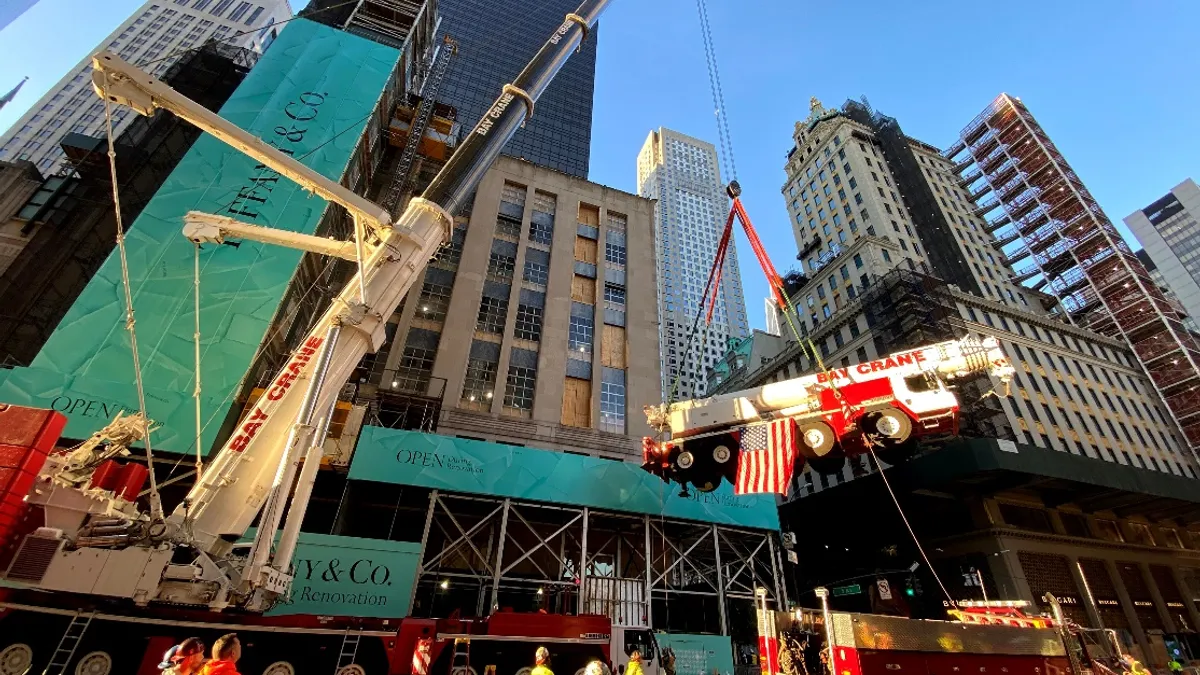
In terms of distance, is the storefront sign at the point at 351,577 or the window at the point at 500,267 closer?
the storefront sign at the point at 351,577

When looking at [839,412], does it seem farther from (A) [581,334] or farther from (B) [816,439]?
(A) [581,334]

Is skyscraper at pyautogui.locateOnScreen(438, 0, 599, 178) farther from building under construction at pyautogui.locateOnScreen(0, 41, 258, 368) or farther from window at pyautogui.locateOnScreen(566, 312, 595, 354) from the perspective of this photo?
building under construction at pyautogui.locateOnScreen(0, 41, 258, 368)

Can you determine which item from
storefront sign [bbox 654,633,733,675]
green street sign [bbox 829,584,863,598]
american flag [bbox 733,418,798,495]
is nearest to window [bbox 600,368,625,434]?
storefront sign [bbox 654,633,733,675]

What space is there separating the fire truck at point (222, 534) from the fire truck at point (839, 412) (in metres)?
5.37

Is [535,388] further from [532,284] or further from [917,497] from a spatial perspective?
[917,497]

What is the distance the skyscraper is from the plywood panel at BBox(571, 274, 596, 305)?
35.1 meters

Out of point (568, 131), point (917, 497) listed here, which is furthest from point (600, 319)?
point (568, 131)

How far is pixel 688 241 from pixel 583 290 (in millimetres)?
115055

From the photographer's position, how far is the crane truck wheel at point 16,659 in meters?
7.98

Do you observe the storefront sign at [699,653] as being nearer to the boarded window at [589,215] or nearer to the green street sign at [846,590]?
the green street sign at [846,590]

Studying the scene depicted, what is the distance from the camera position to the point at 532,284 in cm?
3103

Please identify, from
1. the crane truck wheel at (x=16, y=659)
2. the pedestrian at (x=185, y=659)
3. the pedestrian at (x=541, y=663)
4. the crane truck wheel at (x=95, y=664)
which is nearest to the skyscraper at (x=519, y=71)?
the crane truck wheel at (x=95, y=664)

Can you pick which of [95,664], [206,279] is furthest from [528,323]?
[95,664]

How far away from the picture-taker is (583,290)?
105 feet
